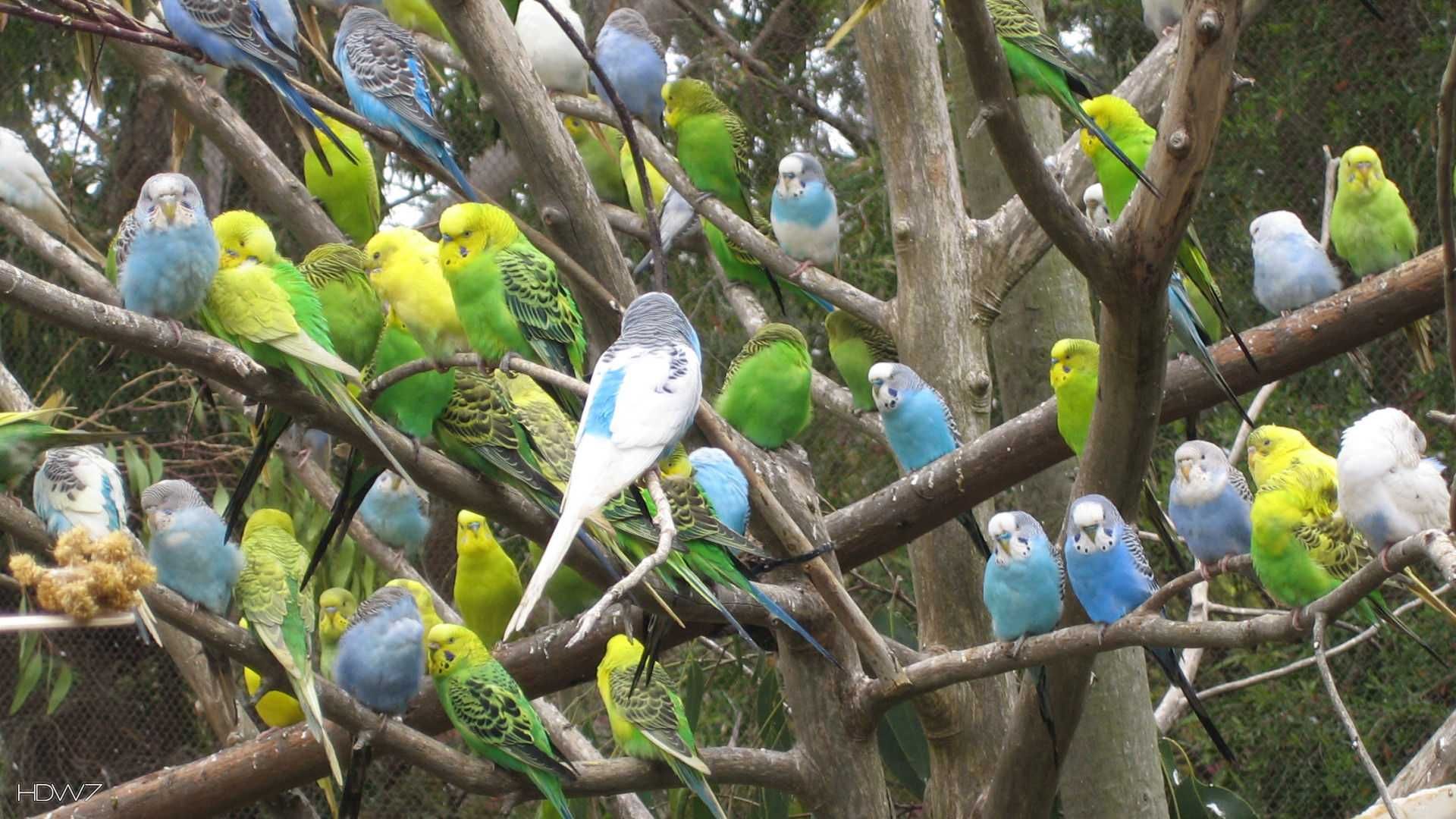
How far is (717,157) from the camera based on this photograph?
137 inches

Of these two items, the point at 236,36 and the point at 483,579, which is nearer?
the point at 236,36

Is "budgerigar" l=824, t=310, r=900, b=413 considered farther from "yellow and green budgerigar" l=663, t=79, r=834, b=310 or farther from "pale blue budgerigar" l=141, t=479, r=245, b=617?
"pale blue budgerigar" l=141, t=479, r=245, b=617

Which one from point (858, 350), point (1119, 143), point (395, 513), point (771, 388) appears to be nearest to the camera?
point (1119, 143)

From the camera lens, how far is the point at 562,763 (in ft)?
7.65

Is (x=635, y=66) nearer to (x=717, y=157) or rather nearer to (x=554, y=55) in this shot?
(x=554, y=55)

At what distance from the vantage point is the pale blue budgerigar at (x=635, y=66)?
142 inches

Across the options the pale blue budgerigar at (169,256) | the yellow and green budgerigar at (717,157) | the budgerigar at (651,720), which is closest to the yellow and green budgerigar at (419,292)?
the pale blue budgerigar at (169,256)

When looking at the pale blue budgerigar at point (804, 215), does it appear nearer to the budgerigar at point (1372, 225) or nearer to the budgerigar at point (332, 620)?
the budgerigar at point (1372, 225)

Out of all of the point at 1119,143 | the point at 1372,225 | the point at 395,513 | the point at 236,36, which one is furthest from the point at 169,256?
the point at 1372,225

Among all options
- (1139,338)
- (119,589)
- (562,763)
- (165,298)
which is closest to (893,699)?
(562,763)

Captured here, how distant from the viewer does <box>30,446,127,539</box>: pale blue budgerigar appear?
101 inches

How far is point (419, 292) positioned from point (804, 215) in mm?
1159

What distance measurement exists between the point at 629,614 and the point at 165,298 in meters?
1.04

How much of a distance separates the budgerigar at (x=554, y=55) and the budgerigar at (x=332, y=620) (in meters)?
1.34
